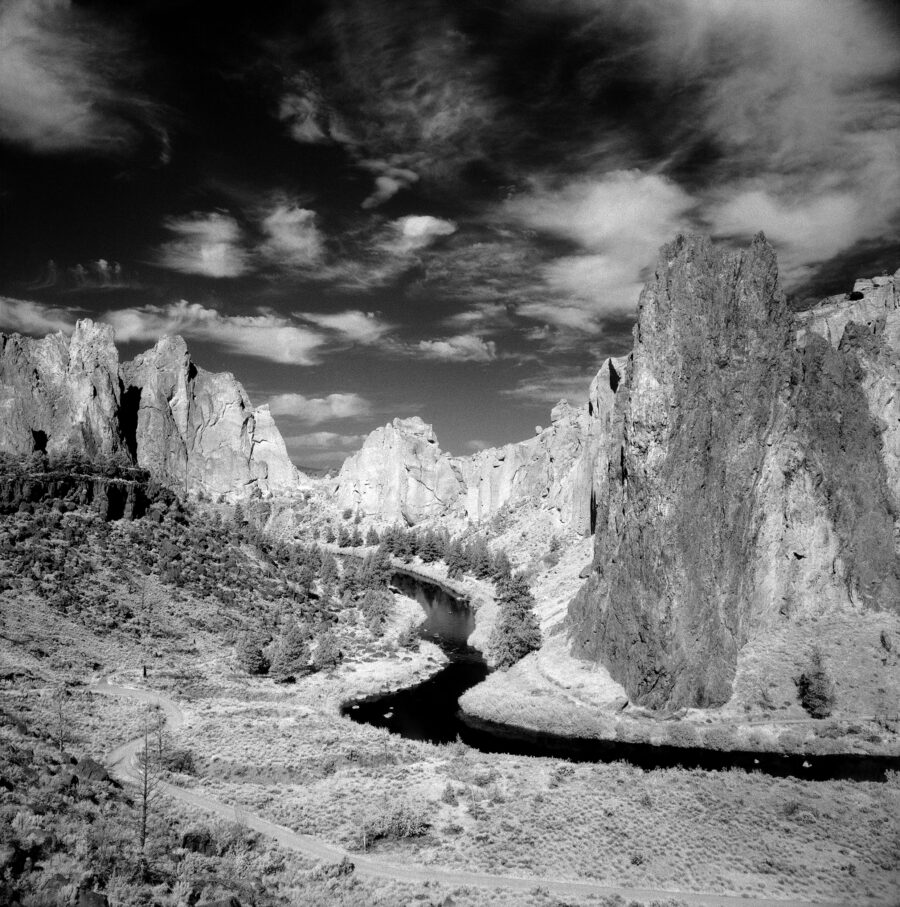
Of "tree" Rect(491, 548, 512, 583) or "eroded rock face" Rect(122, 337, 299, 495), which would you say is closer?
"tree" Rect(491, 548, 512, 583)

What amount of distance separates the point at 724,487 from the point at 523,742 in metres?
30.6

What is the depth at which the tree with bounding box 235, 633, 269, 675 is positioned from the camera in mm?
60719

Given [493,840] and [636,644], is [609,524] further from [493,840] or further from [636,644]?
[493,840]

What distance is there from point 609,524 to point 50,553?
196 feet

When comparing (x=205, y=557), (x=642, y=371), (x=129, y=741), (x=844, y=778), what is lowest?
(x=844, y=778)

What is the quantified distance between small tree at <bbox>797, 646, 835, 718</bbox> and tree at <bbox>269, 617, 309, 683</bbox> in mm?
46823

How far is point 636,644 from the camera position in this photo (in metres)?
55.8

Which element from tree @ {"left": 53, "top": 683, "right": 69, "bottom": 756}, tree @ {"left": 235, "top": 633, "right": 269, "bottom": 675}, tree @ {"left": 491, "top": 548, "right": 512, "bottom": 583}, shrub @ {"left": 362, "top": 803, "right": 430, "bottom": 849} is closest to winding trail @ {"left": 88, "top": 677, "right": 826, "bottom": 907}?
shrub @ {"left": 362, "top": 803, "right": 430, "bottom": 849}

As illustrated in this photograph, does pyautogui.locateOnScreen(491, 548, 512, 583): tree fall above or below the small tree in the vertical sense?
above

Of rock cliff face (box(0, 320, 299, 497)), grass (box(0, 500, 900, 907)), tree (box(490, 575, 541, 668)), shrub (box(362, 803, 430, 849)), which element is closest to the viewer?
grass (box(0, 500, 900, 907))

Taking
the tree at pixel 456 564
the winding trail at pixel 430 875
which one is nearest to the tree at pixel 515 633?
the winding trail at pixel 430 875

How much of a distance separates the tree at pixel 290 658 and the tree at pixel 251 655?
3.50 feet

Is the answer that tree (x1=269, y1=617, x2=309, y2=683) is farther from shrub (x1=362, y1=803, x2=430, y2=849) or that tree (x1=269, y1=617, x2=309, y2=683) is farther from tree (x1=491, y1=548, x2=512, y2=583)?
tree (x1=491, y1=548, x2=512, y2=583)

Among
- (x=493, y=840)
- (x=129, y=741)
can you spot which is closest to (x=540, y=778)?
(x=493, y=840)
